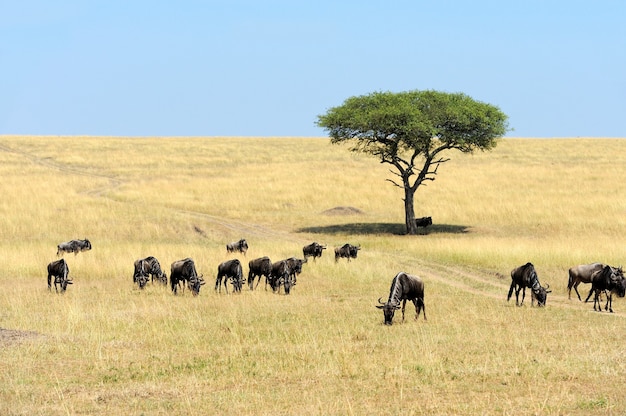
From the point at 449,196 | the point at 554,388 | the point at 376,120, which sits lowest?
the point at 554,388

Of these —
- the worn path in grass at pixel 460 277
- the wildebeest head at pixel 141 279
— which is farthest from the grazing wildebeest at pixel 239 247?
the wildebeest head at pixel 141 279

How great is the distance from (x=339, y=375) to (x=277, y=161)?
78606 mm

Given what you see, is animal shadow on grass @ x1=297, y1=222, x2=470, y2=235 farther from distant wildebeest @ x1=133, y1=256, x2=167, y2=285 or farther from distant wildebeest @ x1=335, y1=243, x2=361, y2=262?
distant wildebeest @ x1=133, y1=256, x2=167, y2=285

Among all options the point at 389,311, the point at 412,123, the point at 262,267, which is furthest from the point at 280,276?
the point at 412,123

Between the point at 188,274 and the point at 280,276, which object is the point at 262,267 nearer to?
the point at 280,276

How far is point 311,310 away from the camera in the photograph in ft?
72.4

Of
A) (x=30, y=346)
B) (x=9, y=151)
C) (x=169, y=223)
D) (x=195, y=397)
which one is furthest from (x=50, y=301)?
(x=9, y=151)

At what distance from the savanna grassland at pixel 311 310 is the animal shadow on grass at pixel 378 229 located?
13.2 inches

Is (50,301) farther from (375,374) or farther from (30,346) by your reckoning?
(375,374)

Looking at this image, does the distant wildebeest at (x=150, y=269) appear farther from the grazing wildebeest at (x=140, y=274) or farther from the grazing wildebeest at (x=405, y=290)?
the grazing wildebeest at (x=405, y=290)

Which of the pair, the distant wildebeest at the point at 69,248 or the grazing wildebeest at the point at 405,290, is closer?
the grazing wildebeest at the point at 405,290

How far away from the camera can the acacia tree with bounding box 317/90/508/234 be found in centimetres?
4997

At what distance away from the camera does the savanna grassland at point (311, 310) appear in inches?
505

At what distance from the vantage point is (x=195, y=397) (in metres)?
12.6
